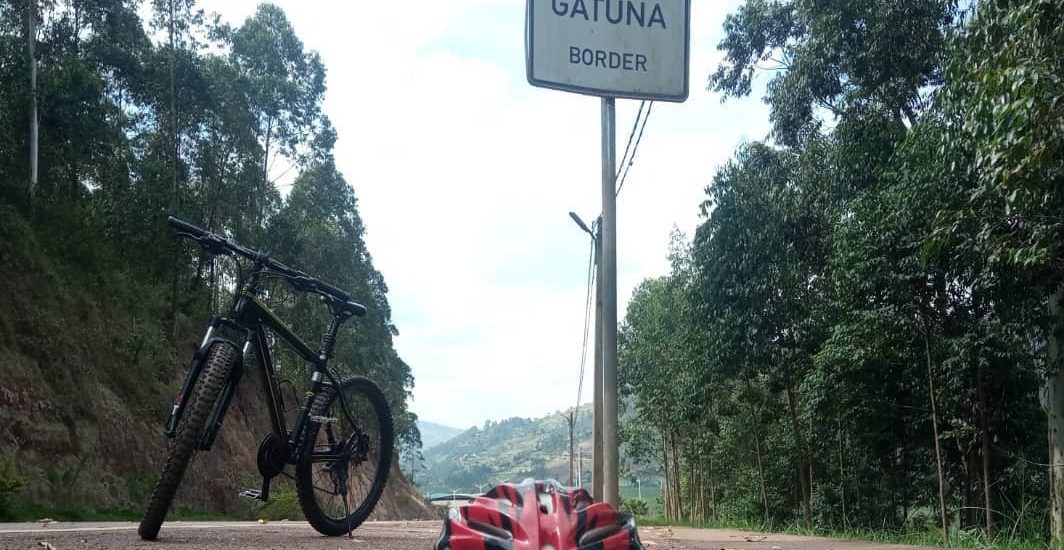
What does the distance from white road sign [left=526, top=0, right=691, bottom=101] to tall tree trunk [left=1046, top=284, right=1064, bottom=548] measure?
907 centimetres

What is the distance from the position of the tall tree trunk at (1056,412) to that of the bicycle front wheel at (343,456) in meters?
9.91

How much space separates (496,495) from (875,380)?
17.9 metres

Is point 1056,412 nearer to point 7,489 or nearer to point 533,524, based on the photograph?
point 533,524

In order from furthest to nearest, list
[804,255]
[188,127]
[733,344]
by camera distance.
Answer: [188,127]
[733,344]
[804,255]

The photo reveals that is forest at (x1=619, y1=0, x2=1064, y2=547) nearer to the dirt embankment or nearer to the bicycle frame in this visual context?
the bicycle frame

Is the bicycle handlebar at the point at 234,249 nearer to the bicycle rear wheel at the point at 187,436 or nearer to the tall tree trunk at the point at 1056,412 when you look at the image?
the bicycle rear wheel at the point at 187,436

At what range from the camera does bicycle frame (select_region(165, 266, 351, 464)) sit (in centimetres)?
588

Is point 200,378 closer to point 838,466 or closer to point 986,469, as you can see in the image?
point 986,469

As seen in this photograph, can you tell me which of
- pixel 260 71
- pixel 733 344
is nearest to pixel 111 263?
pixel 260 71

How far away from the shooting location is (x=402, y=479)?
49.6 meters

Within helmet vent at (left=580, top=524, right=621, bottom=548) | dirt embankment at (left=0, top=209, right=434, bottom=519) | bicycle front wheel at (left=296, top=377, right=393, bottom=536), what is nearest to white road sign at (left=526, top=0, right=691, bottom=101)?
bicycle front wheel at (left=296, top=377, right=393, bottom=536)

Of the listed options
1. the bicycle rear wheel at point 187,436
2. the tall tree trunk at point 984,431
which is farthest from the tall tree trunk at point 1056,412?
the bicycle rear wheel at point 187,436

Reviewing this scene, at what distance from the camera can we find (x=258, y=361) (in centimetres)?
641

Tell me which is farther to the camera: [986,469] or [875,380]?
[875,380]
